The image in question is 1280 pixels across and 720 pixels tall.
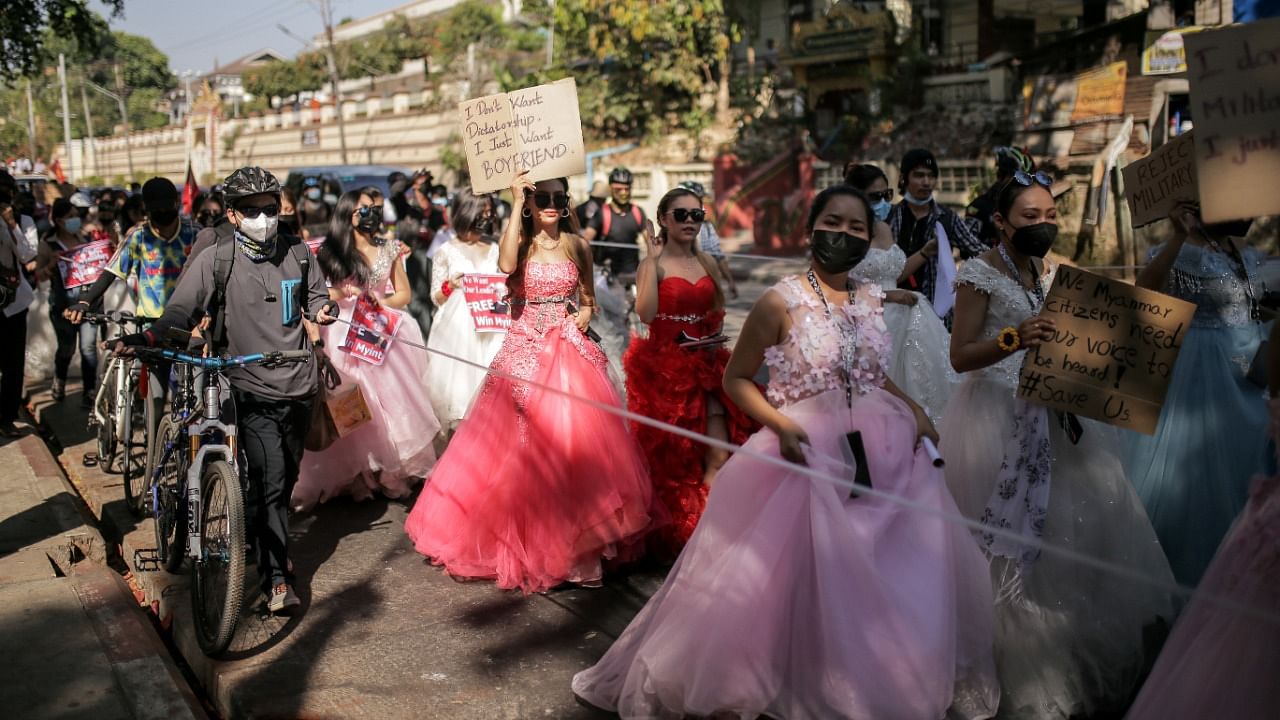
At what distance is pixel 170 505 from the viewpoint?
581cm

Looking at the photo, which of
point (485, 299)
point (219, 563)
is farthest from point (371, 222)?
point (219, 563)

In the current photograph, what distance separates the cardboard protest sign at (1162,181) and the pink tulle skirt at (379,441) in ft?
15.4

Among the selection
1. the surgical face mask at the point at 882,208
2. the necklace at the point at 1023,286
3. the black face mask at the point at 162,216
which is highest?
the black face mask at the point at 162,216

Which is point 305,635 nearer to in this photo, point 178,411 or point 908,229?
point 178,411

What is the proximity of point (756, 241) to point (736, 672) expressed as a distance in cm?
2468

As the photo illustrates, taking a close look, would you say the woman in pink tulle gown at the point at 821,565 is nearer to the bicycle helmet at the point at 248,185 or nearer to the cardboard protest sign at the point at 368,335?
the bicycle helmet at the point at 248,185

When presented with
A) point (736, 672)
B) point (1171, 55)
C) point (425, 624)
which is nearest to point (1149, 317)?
point (736, 672)

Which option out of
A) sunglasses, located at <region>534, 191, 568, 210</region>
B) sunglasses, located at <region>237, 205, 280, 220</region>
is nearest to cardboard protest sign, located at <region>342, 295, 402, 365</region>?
sunglasses, located at <region>534, 191, 568, 210</region>

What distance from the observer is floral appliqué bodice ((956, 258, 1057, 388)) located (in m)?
4.60

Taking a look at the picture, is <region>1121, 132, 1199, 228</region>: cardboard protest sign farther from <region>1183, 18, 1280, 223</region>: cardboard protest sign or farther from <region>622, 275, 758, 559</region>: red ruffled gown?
<region>622, 275, 758, 559</region>: red ruffled gown

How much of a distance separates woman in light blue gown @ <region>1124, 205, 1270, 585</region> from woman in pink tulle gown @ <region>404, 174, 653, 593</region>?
2.51m

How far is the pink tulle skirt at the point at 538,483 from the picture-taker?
19.2ft

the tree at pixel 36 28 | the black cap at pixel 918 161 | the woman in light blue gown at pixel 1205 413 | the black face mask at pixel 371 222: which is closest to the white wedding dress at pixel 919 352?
the black cap at pixel 918 161

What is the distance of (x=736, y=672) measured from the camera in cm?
393
